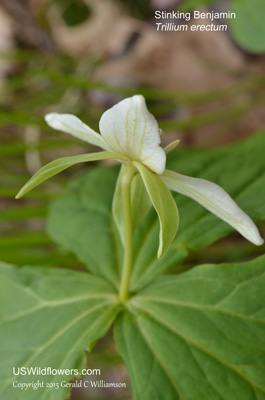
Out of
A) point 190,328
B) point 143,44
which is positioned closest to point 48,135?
point 143,44

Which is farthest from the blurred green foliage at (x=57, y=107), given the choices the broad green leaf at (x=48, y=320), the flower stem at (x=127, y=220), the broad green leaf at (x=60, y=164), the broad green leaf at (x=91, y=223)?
the broad green leaf at (x=60, y=164)

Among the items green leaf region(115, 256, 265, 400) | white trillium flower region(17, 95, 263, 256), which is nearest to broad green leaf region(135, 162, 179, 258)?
white trillium flower region(17, 95, 263, 256)

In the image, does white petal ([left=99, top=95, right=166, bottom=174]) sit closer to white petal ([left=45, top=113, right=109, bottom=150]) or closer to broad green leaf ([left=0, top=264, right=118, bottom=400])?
white petal ([left=45, top=113, right=109, bottom=150])

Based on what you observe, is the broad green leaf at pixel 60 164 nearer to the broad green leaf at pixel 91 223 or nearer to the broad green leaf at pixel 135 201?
the broad green leaf at pixel 135 201

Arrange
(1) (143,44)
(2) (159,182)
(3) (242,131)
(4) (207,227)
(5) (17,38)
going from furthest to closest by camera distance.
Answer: (5) (17,38) → (1) (143,44) → (3) (242,131) → (4) (207,227) → (2) (159,182)

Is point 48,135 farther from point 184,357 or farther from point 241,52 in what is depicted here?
point 184,357

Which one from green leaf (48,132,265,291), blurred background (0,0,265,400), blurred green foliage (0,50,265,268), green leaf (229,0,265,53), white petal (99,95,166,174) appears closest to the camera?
white petal (99,95,166,174)
